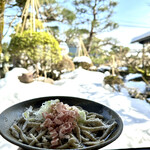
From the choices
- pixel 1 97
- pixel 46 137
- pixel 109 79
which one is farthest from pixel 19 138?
pixel 109 79

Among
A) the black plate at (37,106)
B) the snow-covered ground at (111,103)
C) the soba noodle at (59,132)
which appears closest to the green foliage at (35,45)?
the snow-covered ground at (111,103)

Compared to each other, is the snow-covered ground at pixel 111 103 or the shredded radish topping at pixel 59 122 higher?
the shredded radish topping at pixel 59 122

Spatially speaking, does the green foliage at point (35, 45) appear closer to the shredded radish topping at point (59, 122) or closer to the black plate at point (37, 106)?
the black plate at point (37, 106)

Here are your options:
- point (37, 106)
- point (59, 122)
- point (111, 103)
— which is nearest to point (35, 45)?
point (111, 103)

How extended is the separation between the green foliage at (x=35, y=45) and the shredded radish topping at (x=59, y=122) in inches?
152

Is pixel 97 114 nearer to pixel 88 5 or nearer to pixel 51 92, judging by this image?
pixel 51 92

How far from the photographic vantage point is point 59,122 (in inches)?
26.5

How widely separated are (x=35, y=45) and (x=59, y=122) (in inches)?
156

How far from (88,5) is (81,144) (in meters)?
10.2

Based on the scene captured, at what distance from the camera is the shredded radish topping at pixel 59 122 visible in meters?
0.63

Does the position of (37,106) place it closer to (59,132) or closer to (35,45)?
(59,132)

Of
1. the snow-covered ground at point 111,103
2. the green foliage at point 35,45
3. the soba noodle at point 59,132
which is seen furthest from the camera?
the green foliage at point 35,45

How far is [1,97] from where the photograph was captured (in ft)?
9.60

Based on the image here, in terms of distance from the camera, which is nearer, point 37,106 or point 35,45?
point 37,106
